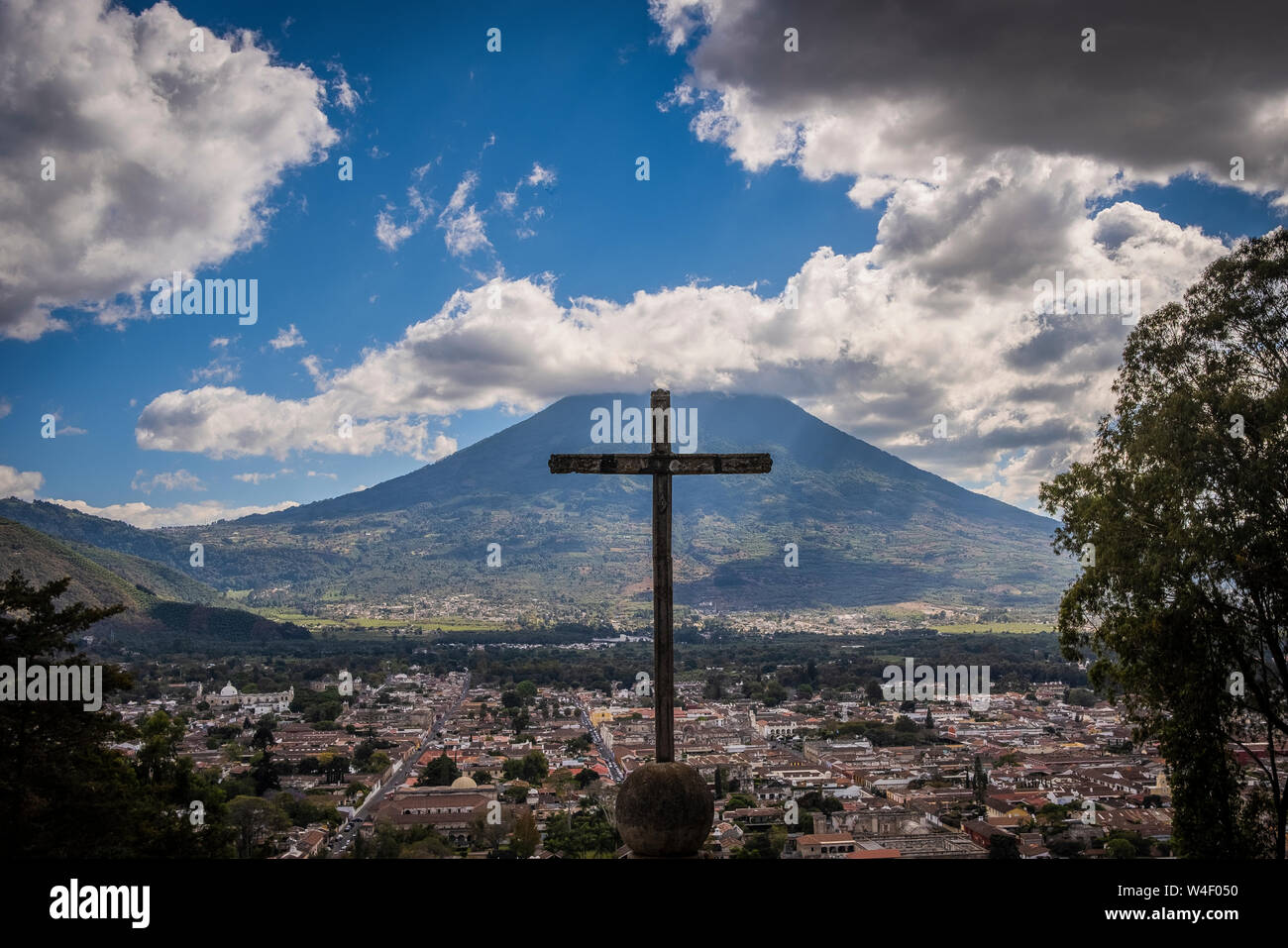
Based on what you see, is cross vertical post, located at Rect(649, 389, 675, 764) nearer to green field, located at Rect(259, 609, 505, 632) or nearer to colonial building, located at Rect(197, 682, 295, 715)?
colonial building, located at Rect(197, 682, 295, 715)

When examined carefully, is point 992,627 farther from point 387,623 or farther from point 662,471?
point 662,471

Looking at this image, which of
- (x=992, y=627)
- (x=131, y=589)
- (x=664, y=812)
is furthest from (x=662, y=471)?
(x=992, y=627)

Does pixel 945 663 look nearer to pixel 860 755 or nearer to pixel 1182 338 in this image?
pixel 860 755

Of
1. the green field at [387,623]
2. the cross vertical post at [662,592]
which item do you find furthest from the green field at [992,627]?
the cross vertical post at [662,592]

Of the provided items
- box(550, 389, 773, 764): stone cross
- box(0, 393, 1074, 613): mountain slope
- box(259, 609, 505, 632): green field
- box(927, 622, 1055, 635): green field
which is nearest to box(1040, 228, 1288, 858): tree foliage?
box(550, 389, 773, 764): stone cross

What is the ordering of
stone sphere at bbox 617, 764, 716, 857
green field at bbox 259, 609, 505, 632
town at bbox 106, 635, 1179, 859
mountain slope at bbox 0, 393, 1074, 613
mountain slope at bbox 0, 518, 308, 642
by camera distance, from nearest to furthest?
stone sphere at bbox 617, 764, 716, 857 → town at bbox 106, 635, 1179, 859 → mountain slope at bbox 0, 518, 308, 642 → green field at bbox 259, 609, 505, 632 → mountain slope at bbox 0, 393, 1074, 613

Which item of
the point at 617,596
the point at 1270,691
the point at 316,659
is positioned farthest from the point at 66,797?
the point at 617,596
